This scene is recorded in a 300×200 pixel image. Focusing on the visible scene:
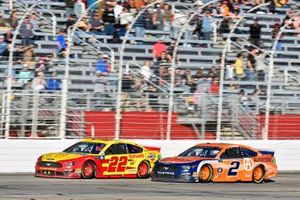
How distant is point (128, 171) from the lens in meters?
26.4

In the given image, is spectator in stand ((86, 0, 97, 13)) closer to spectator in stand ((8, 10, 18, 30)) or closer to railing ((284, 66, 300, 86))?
spectator in stand ((8, 10, 18, 30))

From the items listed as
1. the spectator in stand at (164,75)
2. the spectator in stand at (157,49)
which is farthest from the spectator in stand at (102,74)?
the spectator in stand at (157,49)

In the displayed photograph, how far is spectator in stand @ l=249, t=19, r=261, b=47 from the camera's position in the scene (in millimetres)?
32219

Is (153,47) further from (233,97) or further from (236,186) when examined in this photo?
(236,186)

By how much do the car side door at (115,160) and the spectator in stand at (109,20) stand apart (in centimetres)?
445

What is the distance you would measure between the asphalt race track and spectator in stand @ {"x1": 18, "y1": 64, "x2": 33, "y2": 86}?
260cm

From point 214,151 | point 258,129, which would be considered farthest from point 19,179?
point 258,129

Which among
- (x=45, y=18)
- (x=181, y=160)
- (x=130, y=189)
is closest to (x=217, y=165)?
(x=181, y=160)

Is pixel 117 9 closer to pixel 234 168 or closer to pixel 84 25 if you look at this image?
pixel 84 25

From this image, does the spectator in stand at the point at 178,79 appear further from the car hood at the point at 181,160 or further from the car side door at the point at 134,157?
the car hood at the point at 181,160

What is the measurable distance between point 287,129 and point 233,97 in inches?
102

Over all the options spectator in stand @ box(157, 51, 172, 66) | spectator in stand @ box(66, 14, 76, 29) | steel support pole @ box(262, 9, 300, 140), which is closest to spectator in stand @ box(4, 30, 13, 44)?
spectator in stand @ box(66, 14, 76, 29)

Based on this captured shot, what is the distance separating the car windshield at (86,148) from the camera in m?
25.9

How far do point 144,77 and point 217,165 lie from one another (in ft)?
14.1
